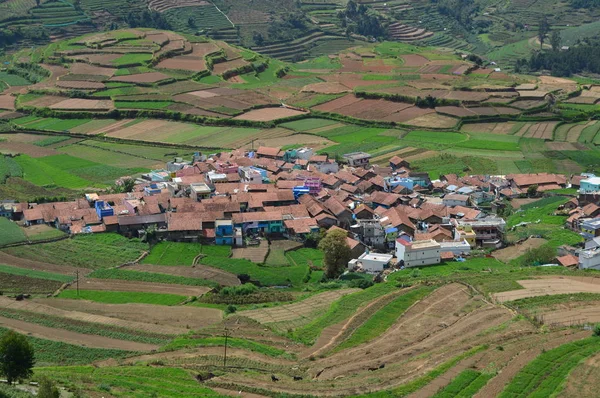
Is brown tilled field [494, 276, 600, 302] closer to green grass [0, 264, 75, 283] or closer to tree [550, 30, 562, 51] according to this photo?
green grass [0, 264, 75, 283]

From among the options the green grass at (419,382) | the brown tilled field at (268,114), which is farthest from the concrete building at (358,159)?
the green grass at (419,382)

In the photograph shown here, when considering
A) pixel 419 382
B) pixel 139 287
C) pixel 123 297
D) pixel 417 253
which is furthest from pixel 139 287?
pixel 419 382

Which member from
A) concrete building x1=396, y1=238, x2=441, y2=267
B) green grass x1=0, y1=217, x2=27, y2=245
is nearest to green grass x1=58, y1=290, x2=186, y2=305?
green grass x1=0, y1=217, x2=27, y2=245

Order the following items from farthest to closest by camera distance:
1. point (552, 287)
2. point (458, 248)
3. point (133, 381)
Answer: point (458, 248), point (552, 287), point (133, 381)

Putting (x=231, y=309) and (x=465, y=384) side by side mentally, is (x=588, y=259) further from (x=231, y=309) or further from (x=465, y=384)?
Result: (x=465, y=384)

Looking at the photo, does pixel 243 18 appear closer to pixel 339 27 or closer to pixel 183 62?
pixel 339 27

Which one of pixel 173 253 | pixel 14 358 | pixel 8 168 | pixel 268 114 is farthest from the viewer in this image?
pixel 268 114

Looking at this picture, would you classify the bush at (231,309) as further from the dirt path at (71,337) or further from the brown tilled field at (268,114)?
the brown tilled field at (268,114)
